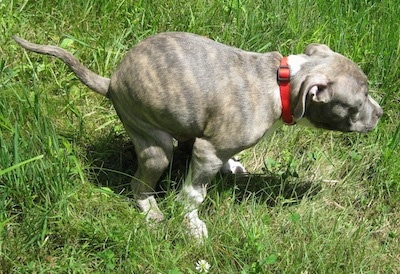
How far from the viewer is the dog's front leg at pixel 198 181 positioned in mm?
3953

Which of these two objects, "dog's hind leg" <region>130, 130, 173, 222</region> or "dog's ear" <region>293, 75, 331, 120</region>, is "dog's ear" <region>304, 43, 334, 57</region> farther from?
"dog's hind leg" <region>130, 130, 173, 222</region>

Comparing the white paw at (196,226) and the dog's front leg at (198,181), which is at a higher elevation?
the dog's front leg at (198,181)

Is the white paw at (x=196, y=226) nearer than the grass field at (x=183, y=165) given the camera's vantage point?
No

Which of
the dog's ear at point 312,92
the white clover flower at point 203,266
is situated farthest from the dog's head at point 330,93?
the white clover flower at point 203,266

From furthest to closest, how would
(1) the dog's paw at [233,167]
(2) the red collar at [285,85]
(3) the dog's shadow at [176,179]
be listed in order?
1. (1) the dog's paw at [233,167]
2. (3) the dog's shadow at [176,179]
3. (2) the red collar at [285,85]

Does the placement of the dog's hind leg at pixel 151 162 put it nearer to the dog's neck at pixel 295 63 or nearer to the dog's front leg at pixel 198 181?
the dog's front leg at pixel 198 181

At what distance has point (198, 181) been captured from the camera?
404 cm

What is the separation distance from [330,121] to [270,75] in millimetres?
428

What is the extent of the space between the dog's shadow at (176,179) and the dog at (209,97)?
301mm

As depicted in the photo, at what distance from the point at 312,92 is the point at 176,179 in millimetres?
1123

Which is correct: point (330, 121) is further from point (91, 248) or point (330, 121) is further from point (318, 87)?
point (91, 248)

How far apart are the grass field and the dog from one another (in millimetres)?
258

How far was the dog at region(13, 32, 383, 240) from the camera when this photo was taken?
3.83 m

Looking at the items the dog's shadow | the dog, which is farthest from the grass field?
the dog
